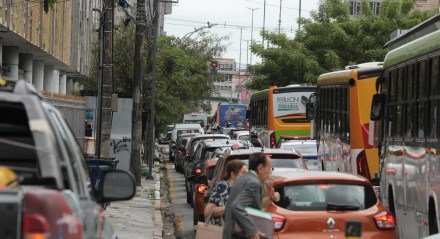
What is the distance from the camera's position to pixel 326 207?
11570 mm

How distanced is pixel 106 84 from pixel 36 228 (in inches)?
857

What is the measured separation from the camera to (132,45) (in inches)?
1735

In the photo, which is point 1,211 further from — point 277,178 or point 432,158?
point 432,158

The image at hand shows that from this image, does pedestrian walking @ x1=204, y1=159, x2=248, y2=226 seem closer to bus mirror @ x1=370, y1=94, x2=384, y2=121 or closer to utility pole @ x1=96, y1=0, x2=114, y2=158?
bus mirror @ x1=370, y1=94, x2=384, y2=121

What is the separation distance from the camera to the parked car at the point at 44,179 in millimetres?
4703

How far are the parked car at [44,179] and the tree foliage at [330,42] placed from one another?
42710mm

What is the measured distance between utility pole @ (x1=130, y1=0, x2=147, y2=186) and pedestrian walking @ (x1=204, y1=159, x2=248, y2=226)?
21.2 m

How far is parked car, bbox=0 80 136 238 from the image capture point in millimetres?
4703

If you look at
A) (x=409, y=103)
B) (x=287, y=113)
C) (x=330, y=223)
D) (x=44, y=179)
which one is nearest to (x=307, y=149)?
(x=287, y=113)

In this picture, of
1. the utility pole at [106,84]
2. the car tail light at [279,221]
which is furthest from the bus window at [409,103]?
the utility pole at [106,84]

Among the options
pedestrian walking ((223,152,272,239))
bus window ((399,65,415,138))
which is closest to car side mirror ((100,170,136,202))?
pedestrian walking ((223,152,272,239))

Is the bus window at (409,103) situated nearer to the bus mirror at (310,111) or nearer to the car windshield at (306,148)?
the bus mirror at (310,111)

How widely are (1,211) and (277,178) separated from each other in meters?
7.52

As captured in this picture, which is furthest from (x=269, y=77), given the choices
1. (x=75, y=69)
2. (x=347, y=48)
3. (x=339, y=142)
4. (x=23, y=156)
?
(x=23, y=156)
